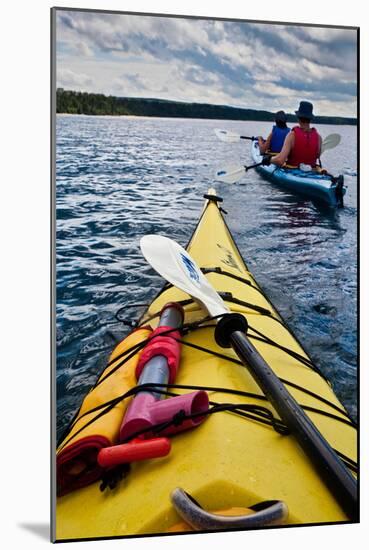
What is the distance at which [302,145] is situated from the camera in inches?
86.4

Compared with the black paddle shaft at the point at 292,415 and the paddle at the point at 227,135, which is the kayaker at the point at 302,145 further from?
the black paddle shaft at the point at 292,415

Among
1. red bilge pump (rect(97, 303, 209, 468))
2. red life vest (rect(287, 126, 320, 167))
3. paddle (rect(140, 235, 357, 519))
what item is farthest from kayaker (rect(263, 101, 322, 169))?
red bilge pump (rect(97, 303, 209, 468))

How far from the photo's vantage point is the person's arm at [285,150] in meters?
2.16

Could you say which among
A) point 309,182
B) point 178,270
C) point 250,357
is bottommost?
point 250,357

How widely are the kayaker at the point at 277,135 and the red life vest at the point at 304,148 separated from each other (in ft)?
0.12

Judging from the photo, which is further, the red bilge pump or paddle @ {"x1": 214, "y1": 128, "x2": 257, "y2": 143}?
paddle @ {"x1": 214, "y1": 128, "x2": 257, "y2": 143}

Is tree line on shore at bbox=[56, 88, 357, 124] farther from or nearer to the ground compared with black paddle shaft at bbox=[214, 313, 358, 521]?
farther from the ground

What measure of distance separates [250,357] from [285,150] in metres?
0.69

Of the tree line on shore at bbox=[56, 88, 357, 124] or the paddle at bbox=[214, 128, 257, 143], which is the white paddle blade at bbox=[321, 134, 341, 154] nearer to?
the tree line on shore at bbox=[56, 88, 357, 124]

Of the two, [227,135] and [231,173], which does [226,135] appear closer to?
[227,135]

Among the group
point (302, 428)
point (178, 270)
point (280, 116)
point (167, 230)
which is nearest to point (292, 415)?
point (302, 428)

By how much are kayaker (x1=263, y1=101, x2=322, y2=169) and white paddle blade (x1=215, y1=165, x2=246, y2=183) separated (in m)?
0.09

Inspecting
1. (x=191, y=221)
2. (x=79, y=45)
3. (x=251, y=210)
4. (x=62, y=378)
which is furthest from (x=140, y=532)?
(x=79, y=45)

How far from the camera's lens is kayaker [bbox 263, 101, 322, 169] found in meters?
2.17
